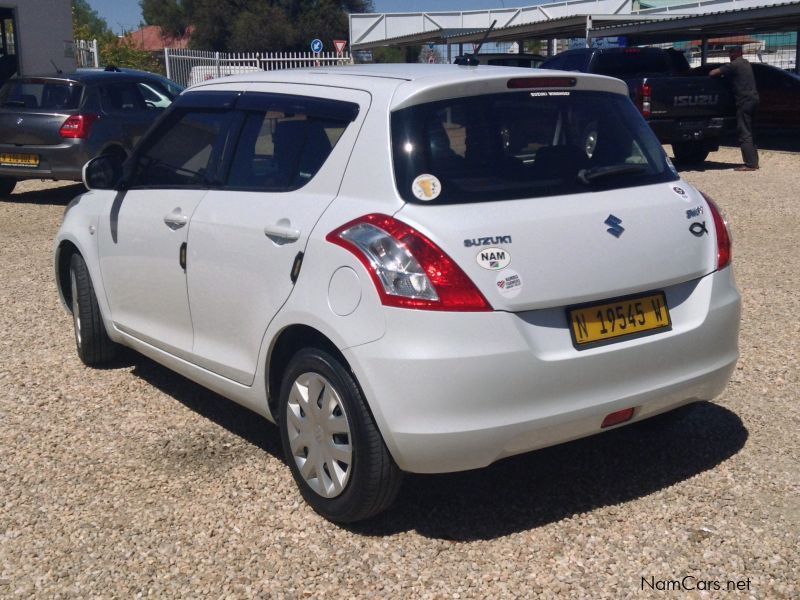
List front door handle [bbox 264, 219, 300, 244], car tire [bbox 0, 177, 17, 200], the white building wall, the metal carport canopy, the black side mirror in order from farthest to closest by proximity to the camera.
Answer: the white building wall
the metal carport canopy
car tire [bbox 0, 177, 17, 200]
the black side mirror
front door handle [bbox 264, 219, 300, 244]

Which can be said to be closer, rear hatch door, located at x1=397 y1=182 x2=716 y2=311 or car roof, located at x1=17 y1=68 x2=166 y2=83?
rear hatch door, located at x1=397 y1=182 x2=716 y2=311

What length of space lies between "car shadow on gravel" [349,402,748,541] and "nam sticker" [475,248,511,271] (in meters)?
1.05

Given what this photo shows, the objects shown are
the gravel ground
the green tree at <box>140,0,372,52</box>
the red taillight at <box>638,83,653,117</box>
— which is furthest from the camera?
the green tree at <box>140,0,372,52</box>

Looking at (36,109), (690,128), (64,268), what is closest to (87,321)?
(64,268)

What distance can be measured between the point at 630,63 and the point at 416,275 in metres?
14.9

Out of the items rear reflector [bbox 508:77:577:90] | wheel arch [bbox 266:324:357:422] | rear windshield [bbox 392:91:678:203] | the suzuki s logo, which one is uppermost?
rear reflector [bbox 508:77:577:90]

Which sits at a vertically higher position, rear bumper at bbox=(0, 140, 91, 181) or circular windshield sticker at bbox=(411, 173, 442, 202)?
circular windshield sticker at bbox=(411, 173, 442, 202)

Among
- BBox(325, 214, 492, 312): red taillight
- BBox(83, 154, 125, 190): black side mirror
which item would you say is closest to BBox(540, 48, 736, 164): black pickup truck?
BBox(83, 154, 125, 190): black side mirror

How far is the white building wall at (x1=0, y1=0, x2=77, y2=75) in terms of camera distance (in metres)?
22.6

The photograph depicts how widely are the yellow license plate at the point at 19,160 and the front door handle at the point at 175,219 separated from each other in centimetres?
868

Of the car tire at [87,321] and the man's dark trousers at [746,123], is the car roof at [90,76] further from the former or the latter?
the man's dark trousers at [746,123]

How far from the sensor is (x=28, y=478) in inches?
173

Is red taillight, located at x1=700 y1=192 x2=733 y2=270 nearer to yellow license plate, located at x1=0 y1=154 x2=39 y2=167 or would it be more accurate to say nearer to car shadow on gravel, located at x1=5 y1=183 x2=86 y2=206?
yellow license plate, located at x1=0 y1=154 x2=39 y2=167

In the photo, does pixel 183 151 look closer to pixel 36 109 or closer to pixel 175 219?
pixel 175 219
